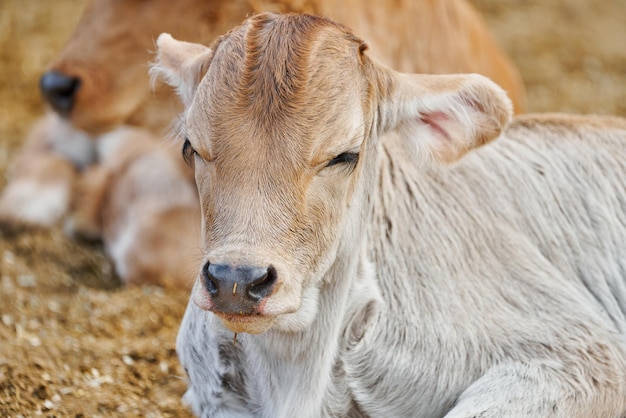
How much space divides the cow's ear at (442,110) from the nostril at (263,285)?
1064 millimetres


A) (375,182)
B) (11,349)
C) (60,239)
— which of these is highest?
(375,182)

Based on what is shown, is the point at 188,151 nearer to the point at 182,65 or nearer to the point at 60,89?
the point at 182,65

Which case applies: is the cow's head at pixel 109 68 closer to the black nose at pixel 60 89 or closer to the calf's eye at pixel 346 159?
the black nose at pixel 60 89

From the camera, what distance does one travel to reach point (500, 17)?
1275cm

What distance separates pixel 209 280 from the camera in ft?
13.4

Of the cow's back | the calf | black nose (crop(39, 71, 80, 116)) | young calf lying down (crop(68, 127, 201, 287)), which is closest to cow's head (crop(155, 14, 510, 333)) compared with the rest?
the cow's back

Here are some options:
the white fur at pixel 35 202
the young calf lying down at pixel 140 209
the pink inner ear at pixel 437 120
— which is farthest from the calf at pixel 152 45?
the pink inner ear at pixel 437 120

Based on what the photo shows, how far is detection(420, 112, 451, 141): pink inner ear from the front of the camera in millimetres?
4844

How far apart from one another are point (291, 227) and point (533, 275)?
1482 millimetres

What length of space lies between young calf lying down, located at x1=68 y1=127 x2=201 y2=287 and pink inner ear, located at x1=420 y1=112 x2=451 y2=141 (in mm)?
2921

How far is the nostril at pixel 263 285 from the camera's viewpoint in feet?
13.2

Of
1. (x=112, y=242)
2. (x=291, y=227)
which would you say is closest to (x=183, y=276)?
(x=112, y=242)

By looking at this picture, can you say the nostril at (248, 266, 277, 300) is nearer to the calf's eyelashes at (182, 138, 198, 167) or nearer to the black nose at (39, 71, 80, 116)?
the calf's eyelashes at (182, 138, 198, 167)

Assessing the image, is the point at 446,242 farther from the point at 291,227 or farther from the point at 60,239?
the point at 60,239
